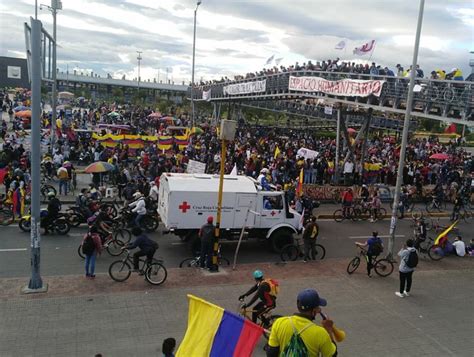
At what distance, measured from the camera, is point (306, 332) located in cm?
392

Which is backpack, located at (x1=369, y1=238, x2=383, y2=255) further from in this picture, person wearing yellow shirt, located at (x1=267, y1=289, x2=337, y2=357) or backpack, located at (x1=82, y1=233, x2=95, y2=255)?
person wearing yellow shirt, located at (x1=267, y1=289, x2=337, y2=357)

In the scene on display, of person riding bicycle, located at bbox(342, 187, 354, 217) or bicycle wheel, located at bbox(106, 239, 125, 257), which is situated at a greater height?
person riding bicycle, located at bbox(342, 187, 354, 217)

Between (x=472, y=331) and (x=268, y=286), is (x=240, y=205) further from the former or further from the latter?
(x=472, y=331)

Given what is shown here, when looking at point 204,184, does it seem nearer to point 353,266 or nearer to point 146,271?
point 146,271

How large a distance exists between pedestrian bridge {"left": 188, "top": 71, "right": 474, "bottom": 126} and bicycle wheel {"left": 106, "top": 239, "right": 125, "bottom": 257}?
11137 millimetres

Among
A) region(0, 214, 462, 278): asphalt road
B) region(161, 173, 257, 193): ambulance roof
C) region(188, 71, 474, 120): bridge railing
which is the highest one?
region(188, 71, 474, 120): bridge railing

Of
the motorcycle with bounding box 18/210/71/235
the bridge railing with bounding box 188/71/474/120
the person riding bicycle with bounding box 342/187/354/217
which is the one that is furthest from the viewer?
the person riding bicycle with bounding box 342/187/354/217

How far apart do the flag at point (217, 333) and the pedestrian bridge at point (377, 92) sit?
12.9 m

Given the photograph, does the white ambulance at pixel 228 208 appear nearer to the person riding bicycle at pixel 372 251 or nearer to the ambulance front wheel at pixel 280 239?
the ambulance front wheel at pixel 280 239

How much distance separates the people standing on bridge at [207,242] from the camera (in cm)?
1238

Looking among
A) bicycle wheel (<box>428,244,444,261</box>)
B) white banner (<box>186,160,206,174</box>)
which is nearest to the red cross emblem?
white banner (<box>186,160,206,174</box>)

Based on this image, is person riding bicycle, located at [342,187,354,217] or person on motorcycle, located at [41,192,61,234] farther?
person riding bicycle, located at [342,187,354,217]

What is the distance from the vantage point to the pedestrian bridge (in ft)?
54.9

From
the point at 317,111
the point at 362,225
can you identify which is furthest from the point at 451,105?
the point at 317,111
